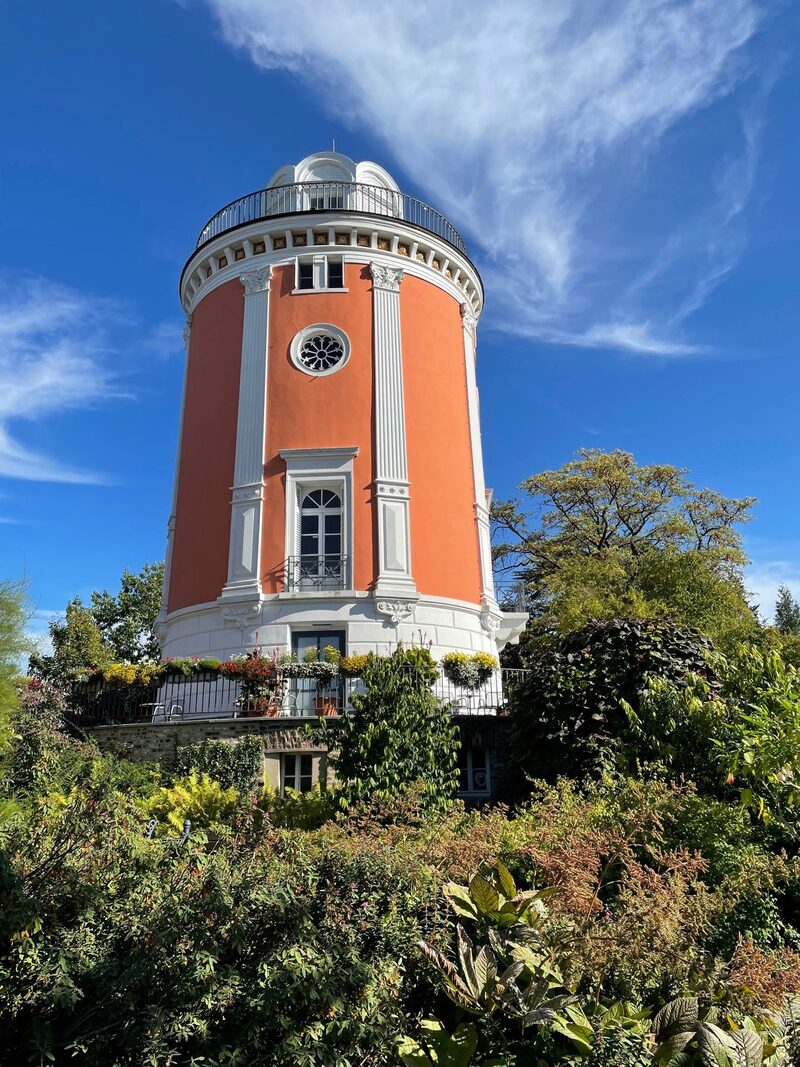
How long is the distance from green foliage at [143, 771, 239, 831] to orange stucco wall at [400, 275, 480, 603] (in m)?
7.84

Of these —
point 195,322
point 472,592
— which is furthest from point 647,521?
point 195,322

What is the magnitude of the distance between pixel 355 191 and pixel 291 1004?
67.8ft

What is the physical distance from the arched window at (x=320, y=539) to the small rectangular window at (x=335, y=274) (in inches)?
214

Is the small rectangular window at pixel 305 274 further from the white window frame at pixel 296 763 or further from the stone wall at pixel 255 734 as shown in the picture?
the white window frame at pixel 296 763

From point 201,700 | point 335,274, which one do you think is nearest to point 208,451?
point 335,274

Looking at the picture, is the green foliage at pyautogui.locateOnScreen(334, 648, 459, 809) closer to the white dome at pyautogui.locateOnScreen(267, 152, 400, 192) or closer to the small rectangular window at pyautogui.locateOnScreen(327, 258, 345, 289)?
the small rectangular window at pyautogui.locateOnScreen(327, 258, 345, 289)

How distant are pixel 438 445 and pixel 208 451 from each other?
18.8ft

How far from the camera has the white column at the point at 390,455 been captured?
55.4ft

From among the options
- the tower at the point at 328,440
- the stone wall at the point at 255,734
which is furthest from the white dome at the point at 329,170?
the stone wall at the point at 255,734

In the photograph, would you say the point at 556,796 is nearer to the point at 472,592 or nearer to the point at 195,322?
the point at 472,592

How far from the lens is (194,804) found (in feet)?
33.6

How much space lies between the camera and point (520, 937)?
4398 mm

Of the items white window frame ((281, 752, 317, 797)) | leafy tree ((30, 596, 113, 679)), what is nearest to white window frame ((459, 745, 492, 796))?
white window frame ((281, 752, 317, 797))

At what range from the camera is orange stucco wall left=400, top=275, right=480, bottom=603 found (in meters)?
18.0
